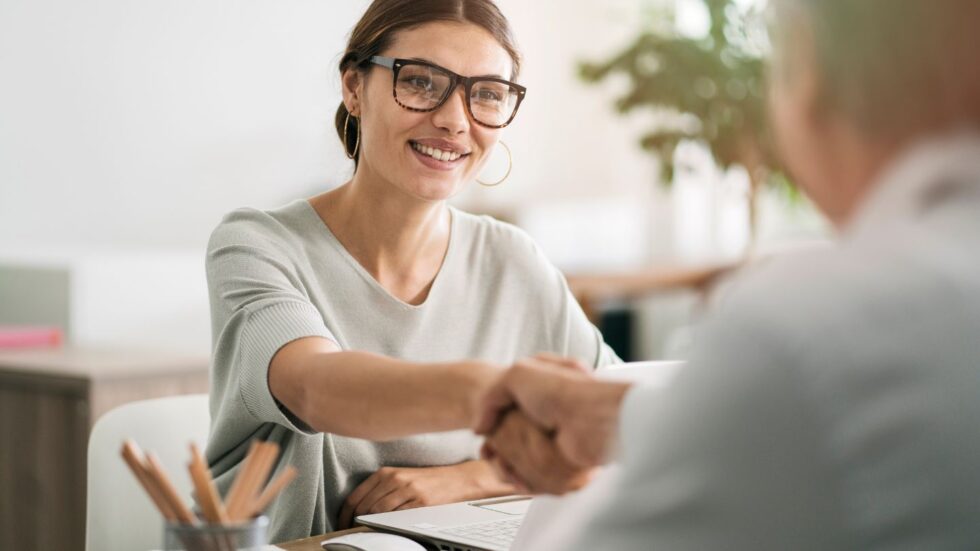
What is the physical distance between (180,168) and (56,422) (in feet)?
5.52

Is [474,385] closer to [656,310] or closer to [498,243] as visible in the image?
[498,243]

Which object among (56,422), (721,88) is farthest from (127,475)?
(721,88)

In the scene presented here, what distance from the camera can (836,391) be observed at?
1.78ft

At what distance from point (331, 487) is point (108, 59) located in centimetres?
266

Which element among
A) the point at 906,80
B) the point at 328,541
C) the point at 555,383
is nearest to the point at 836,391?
the point at 906,80

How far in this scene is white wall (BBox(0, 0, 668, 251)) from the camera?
3547 mm

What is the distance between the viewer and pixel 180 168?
4.07m

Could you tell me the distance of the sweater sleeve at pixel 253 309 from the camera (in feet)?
4.55

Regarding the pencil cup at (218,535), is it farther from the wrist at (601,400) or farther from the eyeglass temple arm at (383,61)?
the eyeglass temple arm at (383,61)

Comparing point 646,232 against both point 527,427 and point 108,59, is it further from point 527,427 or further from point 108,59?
point 527,427

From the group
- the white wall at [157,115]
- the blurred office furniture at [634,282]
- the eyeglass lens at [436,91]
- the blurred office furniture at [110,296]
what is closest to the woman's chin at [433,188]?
the eyeglass lens at [436,91]

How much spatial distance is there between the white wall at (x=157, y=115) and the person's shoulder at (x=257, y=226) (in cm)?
166

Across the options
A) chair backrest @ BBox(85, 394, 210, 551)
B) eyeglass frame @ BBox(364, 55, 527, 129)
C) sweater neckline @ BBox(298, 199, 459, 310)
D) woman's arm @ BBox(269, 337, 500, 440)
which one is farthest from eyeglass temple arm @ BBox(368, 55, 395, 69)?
chair backrest @ BBox(85, 394, 210, 551)

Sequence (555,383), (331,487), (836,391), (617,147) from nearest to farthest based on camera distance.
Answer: (836,391) < (555,383) < (331,487) < (617,147)
